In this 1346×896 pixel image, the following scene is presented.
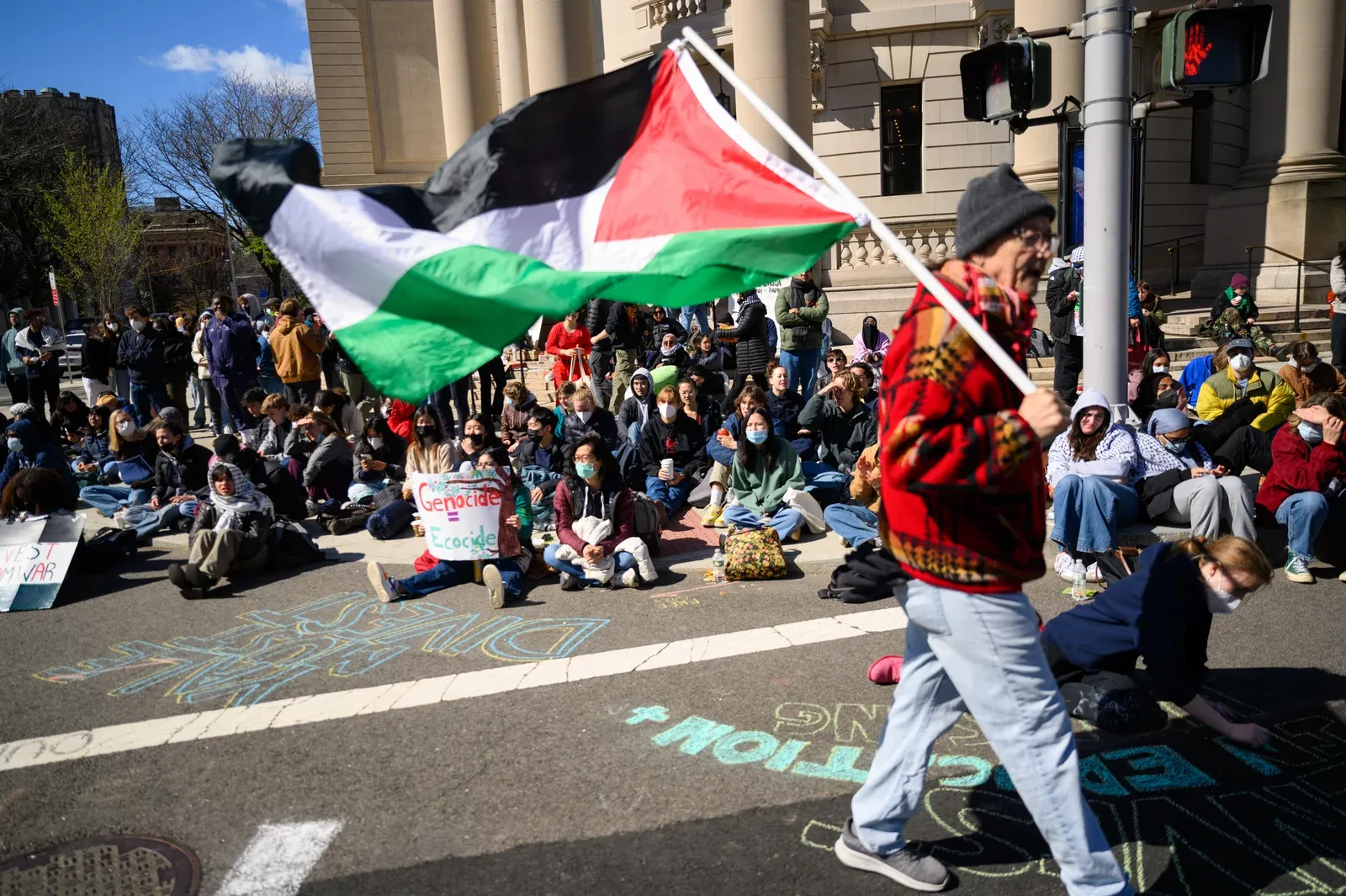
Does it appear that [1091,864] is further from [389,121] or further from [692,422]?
[389,121]

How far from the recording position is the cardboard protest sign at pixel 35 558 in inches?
304

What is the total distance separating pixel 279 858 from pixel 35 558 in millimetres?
5331

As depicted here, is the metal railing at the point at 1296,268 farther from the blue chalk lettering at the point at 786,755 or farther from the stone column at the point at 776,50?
the blue chalk lettering at the point at 786,755

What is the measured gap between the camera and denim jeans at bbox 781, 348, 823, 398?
1260 cm

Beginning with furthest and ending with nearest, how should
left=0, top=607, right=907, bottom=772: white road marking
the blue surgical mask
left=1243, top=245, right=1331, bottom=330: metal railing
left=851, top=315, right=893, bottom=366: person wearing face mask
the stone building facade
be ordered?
1. the stone building facade
2. left=1243, top=245, right=1331, bottom=330: metal railing
3. left=851, top=315, right=893, bottom=366: person wearing face mask
4. the blue surgical mask
5. left=0, top=607, right=907, bottom=772: white road marking

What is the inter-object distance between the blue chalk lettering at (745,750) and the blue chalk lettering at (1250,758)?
1875 millimetres

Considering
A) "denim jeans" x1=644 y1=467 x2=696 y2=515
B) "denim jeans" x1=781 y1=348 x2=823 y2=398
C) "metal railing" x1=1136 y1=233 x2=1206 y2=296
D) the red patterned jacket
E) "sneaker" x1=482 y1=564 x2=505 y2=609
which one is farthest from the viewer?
"metal railing" x1=1136 y1=233 x2=1206 y2=296

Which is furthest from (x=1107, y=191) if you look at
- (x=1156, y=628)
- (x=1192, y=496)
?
(x=1156, y=628)

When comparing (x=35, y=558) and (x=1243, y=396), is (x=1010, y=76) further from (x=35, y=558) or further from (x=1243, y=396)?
(x=35, y=558)

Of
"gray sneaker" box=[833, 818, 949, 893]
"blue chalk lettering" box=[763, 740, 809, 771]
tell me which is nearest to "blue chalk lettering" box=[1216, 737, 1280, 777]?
Result: "gray sneaker" box=[833, 818, 949, 893]

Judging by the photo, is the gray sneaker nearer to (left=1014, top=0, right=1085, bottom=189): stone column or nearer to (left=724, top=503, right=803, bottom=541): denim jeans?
(left=724, top=503, right=803, bottom=541): denim jeans

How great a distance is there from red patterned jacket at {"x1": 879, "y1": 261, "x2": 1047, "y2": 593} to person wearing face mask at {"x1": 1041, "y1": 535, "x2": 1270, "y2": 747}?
135 centimetres

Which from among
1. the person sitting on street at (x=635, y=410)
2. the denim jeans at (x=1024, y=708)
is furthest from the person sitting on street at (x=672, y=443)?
the denim jeans at (x=1024, y=708)

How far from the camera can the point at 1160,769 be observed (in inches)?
164
